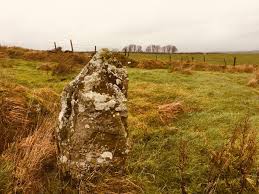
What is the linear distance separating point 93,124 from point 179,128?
3303 millimetres

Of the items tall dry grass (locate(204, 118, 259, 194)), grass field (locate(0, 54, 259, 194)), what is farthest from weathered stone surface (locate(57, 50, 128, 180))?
tall dry grass (locate(204, 118, 259, 194))

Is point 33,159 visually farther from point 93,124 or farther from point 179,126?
point 179,126

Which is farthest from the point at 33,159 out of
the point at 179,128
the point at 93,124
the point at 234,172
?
the point at 179,128

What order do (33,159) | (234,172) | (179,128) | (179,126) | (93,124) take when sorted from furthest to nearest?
(179,126)
(179,128)
(234,172)
(93,124)
(33,159)

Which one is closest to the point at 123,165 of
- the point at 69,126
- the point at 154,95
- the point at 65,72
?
the point at 69,126

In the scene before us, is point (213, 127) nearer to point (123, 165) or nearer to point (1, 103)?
point (123, 165)

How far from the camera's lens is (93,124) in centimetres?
562

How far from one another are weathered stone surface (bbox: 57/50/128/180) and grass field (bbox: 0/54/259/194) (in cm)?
50

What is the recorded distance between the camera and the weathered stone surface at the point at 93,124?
5598 mm

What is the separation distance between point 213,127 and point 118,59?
10.9 ft

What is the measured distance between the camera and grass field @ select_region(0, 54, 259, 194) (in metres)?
6.06

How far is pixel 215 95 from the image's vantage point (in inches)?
500

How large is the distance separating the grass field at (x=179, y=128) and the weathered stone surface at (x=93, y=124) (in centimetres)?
50

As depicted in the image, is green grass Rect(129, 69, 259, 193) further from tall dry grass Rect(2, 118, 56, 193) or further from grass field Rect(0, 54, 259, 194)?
tall dry grass Rect(2, 118, 56, 193)
